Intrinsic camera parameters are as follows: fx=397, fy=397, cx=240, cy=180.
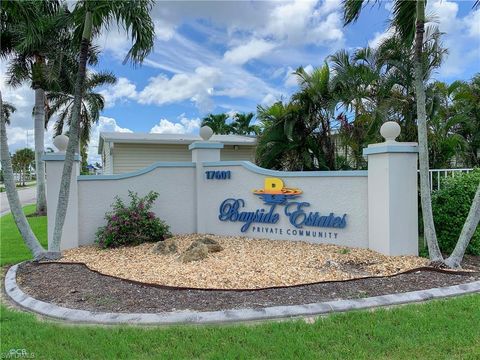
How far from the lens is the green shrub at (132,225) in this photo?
820 cm

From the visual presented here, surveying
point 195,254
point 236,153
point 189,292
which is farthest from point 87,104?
point 189,292

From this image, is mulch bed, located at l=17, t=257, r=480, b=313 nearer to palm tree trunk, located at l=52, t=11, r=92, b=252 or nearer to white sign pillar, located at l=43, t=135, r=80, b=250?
palm tree trunk, located at l=52, t=11, r=92, b=252

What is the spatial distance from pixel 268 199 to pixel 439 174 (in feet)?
11.4

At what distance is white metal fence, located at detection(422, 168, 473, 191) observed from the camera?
781 centimetres

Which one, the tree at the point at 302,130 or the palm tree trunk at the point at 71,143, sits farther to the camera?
the tree at the point at 302,130

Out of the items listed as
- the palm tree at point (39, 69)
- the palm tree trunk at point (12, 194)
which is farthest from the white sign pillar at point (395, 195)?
the palm tree at point (39, 69)

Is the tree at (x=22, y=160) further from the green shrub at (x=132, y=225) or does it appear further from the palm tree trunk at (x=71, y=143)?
the palm tree trunk at (x=71, y=143)

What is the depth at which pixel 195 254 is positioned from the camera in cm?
675

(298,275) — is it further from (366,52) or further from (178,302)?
(366,52)

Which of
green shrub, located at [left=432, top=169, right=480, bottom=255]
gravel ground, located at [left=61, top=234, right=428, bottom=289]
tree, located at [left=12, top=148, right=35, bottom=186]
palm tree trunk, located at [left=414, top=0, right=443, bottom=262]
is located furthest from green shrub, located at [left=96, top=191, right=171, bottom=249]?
tree, located at [left=12, top=148, right=35, bottom=186]

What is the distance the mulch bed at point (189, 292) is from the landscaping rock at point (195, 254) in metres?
1.23

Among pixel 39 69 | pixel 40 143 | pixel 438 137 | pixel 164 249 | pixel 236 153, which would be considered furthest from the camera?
pixel 236 153

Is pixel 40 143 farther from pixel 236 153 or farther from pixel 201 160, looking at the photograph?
pixel 201 160

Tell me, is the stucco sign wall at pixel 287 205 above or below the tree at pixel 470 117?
below
